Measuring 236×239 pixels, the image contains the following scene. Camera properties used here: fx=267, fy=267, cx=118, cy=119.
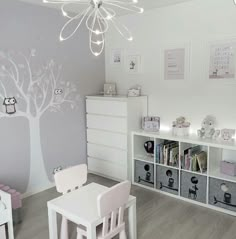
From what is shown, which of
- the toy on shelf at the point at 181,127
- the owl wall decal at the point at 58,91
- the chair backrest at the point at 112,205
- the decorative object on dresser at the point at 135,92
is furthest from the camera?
the decorative object on dresser at the point at 135,92

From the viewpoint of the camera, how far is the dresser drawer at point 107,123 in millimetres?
3582

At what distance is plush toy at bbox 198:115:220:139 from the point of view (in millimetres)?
3117

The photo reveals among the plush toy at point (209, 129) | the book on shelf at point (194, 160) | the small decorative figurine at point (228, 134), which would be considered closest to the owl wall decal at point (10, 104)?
the book on shelf at point (194, 160)

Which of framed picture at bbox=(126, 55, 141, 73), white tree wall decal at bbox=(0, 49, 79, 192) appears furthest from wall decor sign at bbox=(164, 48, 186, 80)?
white tree wall decal at bbox=(0, 49, 79, 192)

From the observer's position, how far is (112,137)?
3.73 m

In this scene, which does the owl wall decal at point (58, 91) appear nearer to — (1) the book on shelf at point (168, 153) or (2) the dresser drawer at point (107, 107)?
(2) the dresser drawer at point (107, 107)

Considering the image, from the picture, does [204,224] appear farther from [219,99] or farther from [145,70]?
[145,70]

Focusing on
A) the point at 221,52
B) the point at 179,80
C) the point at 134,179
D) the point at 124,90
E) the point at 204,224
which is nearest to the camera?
the point at 204,224

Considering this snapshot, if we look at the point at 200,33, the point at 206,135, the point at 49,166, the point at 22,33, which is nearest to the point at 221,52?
the point at 200,33

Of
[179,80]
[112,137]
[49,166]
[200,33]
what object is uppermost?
[200,33]

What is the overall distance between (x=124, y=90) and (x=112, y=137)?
30.1 inches

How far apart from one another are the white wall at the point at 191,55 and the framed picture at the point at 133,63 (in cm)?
7

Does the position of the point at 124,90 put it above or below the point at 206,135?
above

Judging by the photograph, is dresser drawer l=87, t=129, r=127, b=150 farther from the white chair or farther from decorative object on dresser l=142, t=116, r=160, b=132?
the white chair
